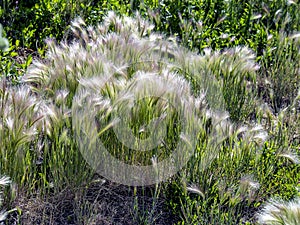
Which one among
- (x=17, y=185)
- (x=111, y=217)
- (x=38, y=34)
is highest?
(x=38, y=34)

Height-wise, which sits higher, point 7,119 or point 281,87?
point 7,119

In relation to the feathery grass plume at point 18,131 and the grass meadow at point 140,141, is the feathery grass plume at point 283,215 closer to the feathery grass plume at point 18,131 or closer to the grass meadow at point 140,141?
the grass meadow at point 140,141

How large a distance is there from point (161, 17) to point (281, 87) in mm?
1063

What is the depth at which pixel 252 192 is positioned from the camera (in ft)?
10.5

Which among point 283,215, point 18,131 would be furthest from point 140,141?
point 283,215

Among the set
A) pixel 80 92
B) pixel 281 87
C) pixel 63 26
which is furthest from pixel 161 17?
pixel 80 92

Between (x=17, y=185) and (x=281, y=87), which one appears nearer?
(x=17, y=185)

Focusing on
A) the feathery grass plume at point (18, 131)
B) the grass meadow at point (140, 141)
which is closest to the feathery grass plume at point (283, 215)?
the grass meadow at point (140, 141)

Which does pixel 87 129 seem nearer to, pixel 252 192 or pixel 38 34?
pixel 252 192

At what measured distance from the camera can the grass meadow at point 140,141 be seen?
2986 mm

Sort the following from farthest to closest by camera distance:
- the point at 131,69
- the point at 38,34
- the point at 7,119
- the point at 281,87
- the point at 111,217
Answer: the point at 38,34, the point at 281,87, the point at 131,69, the point at 111,217, the point at 7,119

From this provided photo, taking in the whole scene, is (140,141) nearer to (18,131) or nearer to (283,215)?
(18,131)

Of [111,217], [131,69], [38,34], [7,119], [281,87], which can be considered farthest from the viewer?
[38,34]

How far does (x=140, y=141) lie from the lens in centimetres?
313
